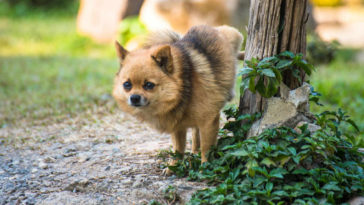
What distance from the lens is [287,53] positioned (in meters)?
3.41

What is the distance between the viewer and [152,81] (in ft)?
11.6

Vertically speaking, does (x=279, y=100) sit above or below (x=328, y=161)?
above

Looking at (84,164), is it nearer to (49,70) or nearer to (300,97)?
(300,97)

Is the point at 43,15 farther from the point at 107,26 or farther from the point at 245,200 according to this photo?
the point at 245,200

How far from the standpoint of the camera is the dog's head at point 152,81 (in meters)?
3.50

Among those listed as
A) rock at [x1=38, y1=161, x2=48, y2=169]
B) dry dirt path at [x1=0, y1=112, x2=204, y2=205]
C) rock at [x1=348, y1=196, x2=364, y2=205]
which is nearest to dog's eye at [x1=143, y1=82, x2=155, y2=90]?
dry dirt path at [x1=0, y1=112, x2=204, y2=205]

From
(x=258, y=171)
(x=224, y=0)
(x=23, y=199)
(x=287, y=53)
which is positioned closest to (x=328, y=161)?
(x=258, y=171)

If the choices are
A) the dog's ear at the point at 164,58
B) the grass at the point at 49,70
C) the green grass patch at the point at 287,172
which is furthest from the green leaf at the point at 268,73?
the grass at the point at 49,70

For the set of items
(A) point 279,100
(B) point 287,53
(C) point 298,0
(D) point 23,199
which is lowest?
(D) point 23,199

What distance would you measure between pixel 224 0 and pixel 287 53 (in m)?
7.19

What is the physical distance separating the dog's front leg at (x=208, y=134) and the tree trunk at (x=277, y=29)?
1.39 feet

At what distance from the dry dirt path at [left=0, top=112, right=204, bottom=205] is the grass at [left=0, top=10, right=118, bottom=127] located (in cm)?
92

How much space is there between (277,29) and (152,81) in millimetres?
1257

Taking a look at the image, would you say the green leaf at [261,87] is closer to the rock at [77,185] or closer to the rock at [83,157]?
the rock at [77,185]
